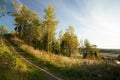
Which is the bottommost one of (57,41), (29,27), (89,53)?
(89,53)

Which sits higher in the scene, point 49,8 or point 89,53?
point 49,8

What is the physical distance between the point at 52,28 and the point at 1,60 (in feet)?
109

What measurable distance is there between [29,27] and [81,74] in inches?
1646

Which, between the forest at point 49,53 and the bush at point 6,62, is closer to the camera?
the bush at point 6,62

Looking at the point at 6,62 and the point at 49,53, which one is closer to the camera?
the point at 6,62

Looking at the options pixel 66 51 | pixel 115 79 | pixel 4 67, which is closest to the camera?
pixel 4 67

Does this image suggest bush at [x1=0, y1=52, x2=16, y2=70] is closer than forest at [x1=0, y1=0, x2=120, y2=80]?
Yes

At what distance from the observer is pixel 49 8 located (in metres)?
41.9

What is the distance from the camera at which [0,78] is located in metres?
8.09

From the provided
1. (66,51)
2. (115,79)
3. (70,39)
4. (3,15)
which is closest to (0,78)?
(3,15)

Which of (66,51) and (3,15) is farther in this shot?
(66,51)

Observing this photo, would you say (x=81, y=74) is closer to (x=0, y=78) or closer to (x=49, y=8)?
(x=0, y=78)

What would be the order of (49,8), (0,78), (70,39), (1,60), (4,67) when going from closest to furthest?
1. (0,78)
2. (4,67)
3. (1,60)
4. (49,8)
5. (70,39)

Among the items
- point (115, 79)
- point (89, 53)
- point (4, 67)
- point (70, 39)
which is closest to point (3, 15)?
point (4, 67)
